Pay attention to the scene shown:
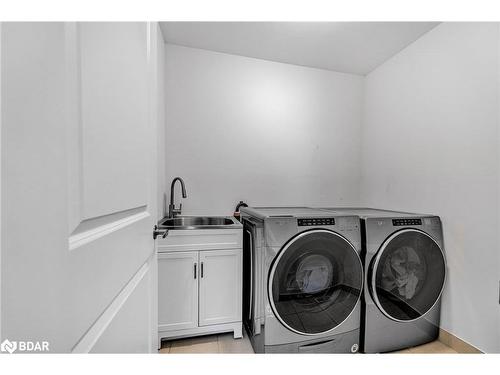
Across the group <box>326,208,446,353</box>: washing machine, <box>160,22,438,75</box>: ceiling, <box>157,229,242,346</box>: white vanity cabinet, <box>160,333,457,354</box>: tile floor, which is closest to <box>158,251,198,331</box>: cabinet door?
<box>157,229,242,346</box>: white vanity cabinet

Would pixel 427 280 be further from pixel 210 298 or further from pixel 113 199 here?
pixel 113 199

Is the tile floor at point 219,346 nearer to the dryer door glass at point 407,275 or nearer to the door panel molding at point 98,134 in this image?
the dryer door glass at point 407,275

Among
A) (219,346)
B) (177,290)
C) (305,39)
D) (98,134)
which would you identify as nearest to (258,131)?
(305,39)

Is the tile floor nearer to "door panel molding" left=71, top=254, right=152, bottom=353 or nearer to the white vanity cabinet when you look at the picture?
the white vanity cabinet

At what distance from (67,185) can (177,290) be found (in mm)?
1383

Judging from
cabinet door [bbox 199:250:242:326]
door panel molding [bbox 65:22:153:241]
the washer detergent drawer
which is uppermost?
door panel molding [bbox 65:22:153:241]

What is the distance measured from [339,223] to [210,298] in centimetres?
102

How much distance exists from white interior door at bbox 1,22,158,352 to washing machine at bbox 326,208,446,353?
1.47 metres

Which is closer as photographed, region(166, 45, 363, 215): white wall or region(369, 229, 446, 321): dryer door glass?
region(369, 229, 446, 321): dryer door glass

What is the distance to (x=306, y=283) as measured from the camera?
4.84 feet

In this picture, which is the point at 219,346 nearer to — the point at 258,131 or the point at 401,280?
the point at 401,280

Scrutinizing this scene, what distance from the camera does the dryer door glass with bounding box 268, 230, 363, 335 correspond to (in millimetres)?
1431

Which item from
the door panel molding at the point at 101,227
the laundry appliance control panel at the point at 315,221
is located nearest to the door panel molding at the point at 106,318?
the door panel molding at the point at 101,227
